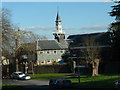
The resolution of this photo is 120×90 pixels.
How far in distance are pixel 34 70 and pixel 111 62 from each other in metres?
18.0

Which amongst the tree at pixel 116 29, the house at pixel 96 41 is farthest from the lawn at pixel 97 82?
the house at pixel 96 41

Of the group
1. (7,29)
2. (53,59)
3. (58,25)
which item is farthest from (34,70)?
(58,25)

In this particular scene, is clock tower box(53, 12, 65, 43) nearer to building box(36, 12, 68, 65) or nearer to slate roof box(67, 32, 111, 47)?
building box(36, 12, 68, 65)

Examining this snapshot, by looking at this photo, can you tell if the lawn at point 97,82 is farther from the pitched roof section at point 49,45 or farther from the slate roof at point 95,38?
the pitched roof section at point 49,45

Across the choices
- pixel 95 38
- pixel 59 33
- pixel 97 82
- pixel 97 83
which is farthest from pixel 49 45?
pixel 97 83

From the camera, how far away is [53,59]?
7931 centimetres

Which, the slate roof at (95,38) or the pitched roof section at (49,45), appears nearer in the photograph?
the slate roof at (95,38)

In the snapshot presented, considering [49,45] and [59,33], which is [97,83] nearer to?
[49,45]

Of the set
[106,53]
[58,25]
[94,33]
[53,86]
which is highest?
[58,25]

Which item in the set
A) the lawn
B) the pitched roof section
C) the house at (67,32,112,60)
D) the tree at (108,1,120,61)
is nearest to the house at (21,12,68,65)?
the pitched roof section

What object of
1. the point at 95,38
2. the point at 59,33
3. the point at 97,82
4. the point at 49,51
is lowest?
the point at 97,82

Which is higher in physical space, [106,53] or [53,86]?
[106,53]

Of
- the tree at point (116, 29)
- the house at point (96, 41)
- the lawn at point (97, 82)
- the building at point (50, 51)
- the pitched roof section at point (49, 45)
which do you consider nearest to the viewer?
the lawn at point (97, 82)

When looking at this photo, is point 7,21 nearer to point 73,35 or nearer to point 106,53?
point 106,53
